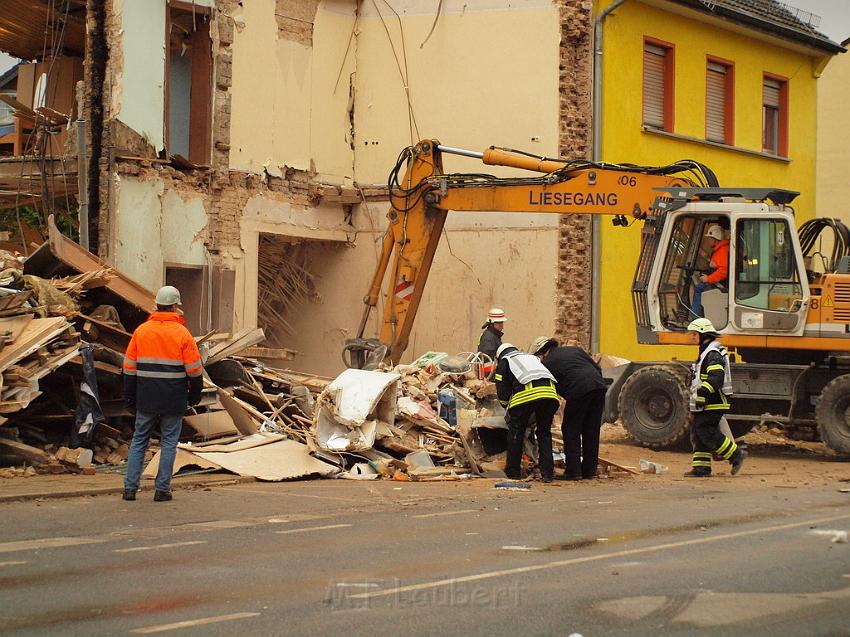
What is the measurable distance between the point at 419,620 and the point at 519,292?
16118 millimetres

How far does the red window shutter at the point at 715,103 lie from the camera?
2538 cm

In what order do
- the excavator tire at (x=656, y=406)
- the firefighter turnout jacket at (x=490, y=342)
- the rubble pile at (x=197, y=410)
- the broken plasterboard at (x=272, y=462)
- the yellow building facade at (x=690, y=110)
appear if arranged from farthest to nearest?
the yellow building facade at (x=690, y=110)
the firefighter turnout jacket at (x=490, y=342)
the excavator tire at (x=656, y=406)
the broken plasterboard at (x=272, y=462)
the rubble pile at (x=197, y=410)

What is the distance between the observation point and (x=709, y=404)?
1377 centimetres

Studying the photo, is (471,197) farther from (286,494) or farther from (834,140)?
(834,140)

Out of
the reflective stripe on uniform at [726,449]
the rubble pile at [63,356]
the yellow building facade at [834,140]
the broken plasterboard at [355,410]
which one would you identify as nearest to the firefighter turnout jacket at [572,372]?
the reflective stripe on uniform at [726,449]

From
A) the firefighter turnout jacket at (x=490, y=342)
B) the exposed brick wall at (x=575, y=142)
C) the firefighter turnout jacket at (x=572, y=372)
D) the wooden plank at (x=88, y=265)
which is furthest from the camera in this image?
the exposed brick wall at (x=575, y=142)

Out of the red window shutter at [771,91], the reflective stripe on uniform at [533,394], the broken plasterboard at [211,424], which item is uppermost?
the red window shutter at [771,91]

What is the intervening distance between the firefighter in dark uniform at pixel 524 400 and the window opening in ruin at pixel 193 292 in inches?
347

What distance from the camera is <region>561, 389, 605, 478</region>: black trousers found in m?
13.8

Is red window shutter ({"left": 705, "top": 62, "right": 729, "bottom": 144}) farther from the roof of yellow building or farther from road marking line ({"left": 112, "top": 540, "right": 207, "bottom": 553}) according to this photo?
road marking line ({"left": 112, "top": 540, "right": 207, "bottom": 553})

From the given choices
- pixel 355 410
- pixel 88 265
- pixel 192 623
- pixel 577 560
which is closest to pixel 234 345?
pixel 88 265

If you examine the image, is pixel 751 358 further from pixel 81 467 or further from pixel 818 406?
pixel 81 467

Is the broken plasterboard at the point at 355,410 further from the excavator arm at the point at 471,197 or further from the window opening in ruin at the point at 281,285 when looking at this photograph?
the window opening in ruin at the point at 281,285

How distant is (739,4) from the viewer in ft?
84.6
